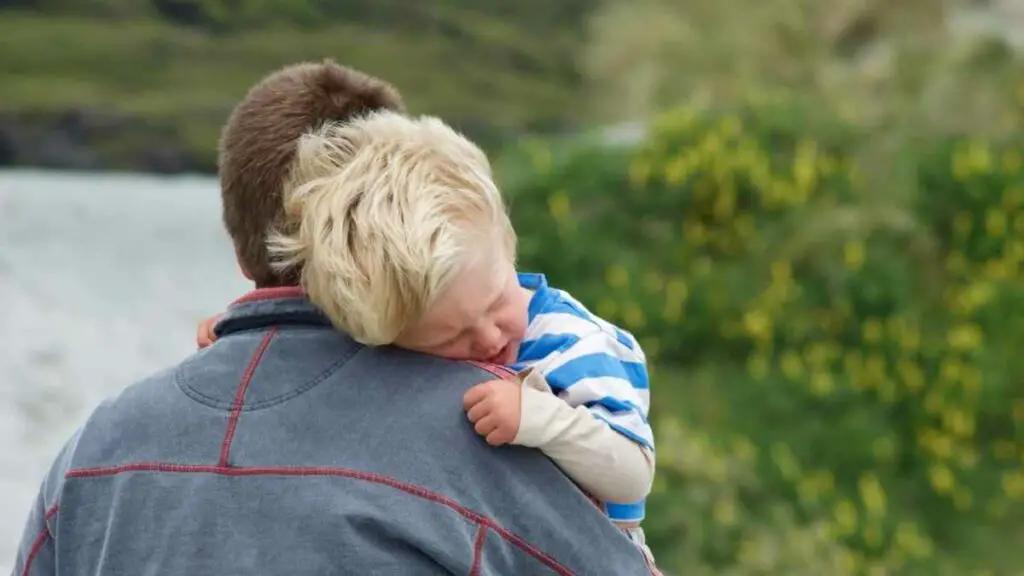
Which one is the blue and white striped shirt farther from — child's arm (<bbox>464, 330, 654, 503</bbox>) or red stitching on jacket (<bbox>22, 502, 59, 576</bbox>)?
red stitching on jacket (<bbox>22, 502, 59, 576</bbox>)

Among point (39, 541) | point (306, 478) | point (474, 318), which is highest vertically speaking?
point (474, 318)

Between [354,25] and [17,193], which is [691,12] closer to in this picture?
[354,25]

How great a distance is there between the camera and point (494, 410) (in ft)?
3.99

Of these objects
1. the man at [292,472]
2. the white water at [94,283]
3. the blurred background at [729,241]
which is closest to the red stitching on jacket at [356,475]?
the man at [292,472]

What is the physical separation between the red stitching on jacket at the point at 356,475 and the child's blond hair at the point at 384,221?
0.40 ft

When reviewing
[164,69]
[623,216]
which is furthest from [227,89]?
[623,216]

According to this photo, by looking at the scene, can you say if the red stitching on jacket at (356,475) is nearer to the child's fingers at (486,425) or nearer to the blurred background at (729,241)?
the child's fingers at (486,425)

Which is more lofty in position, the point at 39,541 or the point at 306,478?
the point at 306,478

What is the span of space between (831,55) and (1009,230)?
205cm

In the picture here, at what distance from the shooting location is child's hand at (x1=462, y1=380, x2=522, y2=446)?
3.98 ft

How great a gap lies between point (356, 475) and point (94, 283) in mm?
6912

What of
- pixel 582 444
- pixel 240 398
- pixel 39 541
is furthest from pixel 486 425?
pixel 39 541

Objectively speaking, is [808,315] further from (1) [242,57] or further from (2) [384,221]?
(2) [384,221]

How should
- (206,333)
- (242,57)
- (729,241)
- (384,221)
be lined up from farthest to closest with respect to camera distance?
(242,57) < (729,241) < (206,333) < (384,221)
